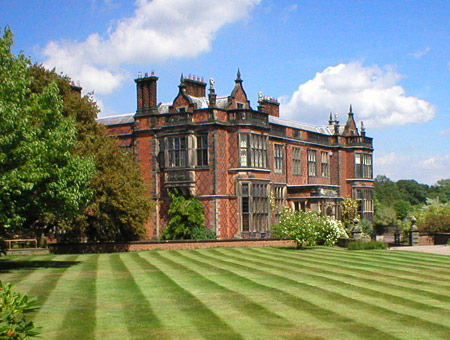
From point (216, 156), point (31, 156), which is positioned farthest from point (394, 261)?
point (216, 156)

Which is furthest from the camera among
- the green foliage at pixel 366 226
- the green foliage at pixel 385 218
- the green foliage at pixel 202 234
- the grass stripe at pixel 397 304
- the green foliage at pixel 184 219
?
the green foliage at pixel 385 218

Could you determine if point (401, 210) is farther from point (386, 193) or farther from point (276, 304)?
point (276, 304)

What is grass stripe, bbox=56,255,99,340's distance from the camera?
11.5 meters

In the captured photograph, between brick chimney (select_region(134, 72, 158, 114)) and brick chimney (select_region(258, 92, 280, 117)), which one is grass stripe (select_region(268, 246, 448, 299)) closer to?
brick chimney (select_region(134, 72, 158, 114))

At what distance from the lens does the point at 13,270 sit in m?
22.7

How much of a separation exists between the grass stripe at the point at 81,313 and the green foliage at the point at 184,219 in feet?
64.0

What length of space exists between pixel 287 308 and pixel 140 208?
68.7 feet

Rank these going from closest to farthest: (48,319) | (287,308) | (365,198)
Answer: (48,319) < (287,308) < (365,198)

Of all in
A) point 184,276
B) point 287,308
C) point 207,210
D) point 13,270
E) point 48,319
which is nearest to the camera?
point 48,319

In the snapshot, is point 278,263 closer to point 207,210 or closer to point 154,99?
point 207,210

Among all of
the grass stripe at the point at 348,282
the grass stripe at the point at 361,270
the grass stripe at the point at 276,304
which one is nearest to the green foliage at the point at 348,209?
the grass stripe at the point at 361,270

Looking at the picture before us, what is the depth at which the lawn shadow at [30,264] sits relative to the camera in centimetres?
2386

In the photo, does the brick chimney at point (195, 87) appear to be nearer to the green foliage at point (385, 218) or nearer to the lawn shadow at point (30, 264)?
the lawn shadow at point (30, 264)

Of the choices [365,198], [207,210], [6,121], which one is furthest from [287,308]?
[365,198]
